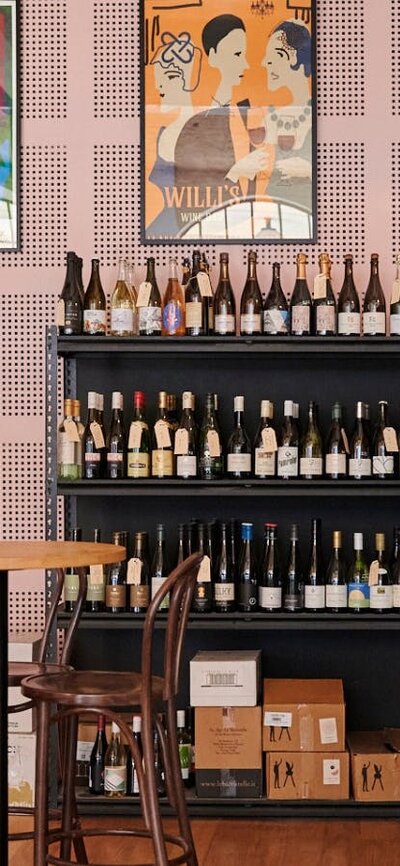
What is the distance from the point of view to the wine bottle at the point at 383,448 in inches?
167

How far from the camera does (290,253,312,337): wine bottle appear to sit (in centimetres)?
428

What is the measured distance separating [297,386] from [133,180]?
108cm

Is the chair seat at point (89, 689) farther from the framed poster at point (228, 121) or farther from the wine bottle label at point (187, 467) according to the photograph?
the framed poster at point (228, 121)

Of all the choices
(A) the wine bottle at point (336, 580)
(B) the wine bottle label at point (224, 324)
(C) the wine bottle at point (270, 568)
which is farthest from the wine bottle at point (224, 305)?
(A) the wine bottle at point (336, 580)

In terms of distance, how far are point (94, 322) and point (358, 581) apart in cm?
139

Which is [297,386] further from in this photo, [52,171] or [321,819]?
[321,819]

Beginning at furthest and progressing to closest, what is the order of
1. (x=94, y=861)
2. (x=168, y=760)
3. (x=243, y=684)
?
(x=243, y=684) → (x=94, y=861) → (x=168, y=760)

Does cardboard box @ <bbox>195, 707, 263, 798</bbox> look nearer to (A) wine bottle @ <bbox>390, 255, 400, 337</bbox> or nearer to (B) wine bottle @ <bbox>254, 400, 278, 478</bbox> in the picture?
(B) wine bottle @ <bbox>254, 400, 278, 478</bbox>

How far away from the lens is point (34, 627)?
183 inches

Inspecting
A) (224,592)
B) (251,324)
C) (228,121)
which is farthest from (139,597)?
(228,121)

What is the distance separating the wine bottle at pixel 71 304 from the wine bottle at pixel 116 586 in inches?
31.0

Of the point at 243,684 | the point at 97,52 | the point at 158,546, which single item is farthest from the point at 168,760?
the point at 97,52

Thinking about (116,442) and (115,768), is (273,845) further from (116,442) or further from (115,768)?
(116,442)

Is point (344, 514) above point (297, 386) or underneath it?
underneath
